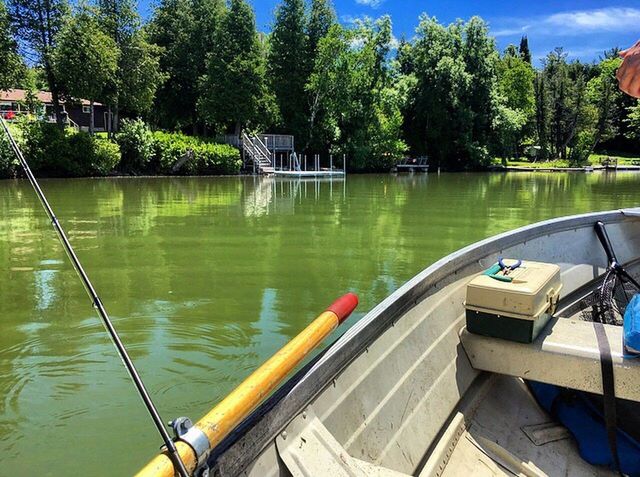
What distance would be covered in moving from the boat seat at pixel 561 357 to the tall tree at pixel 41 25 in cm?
2929

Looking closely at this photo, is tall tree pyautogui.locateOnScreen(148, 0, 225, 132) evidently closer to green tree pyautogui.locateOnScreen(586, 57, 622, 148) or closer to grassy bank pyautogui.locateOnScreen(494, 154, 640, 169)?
grassy bank pyautogui.locateOnScreen(494, 154, 640, 169)

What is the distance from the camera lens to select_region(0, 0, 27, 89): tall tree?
82.6 feet

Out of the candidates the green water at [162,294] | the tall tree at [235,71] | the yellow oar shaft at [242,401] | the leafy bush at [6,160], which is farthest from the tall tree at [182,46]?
the yellow oar shaft at [242,401]

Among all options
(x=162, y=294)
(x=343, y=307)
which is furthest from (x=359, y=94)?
(x=343, y=307)

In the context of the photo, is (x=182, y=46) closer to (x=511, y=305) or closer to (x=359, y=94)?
(x=359, y=94)

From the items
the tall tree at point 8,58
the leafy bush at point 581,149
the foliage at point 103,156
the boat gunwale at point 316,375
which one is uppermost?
the tall tree at point 8,58

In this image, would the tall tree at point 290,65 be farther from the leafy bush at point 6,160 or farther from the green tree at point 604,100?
the green tree at point 604,100

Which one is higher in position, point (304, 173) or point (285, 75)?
point (285, 75)

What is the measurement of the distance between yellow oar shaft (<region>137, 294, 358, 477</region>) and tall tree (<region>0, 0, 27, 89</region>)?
2911 cm

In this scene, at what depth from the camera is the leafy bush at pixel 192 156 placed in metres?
29.9

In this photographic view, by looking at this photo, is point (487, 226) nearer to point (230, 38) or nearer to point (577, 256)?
point (577, 256)

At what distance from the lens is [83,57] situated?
26.7 meters

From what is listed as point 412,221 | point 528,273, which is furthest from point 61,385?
point 412,221

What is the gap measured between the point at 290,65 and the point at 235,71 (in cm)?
572
